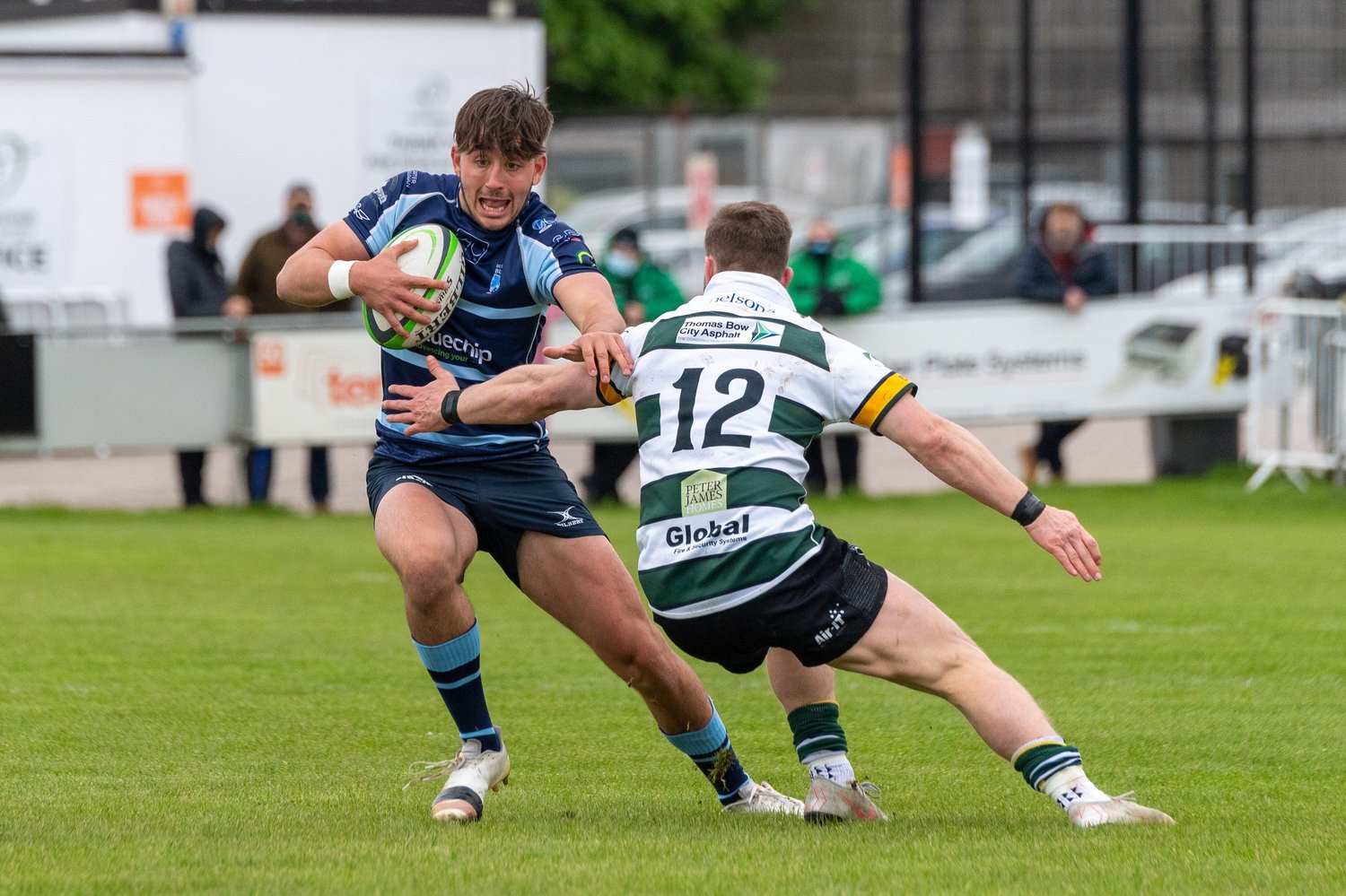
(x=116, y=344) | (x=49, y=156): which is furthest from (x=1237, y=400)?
(x=49, y=156)

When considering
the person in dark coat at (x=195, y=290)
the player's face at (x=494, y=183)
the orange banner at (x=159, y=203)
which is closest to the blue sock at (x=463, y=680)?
the player's face at (x=494, y=183)

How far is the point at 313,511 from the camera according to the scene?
1591 centimetres

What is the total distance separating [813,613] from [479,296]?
142cm

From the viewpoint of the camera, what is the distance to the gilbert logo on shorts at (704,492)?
17.8ft

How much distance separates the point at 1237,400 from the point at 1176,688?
902 centimetres

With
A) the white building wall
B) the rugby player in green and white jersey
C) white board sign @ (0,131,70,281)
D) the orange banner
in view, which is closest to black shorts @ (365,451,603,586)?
the rugby player in green and white jersey

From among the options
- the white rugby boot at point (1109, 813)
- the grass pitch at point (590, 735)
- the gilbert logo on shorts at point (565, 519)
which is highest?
the gilbert logo on shorts at point (565, 519)

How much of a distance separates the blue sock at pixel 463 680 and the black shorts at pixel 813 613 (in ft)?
2.62

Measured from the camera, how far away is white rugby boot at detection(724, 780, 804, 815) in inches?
237

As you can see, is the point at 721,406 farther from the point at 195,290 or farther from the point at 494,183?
the point at 195,290

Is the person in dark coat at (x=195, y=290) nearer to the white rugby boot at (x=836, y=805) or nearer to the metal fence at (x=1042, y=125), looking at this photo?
the metal fence at (x=1042, y=125)

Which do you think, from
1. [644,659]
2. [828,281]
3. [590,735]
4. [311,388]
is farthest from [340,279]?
[828,281]

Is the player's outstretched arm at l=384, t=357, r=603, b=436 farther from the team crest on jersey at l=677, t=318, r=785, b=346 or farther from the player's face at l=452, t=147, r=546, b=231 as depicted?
the player's face at l=452, t=147, r=546, b=231

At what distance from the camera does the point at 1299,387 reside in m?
16.0
